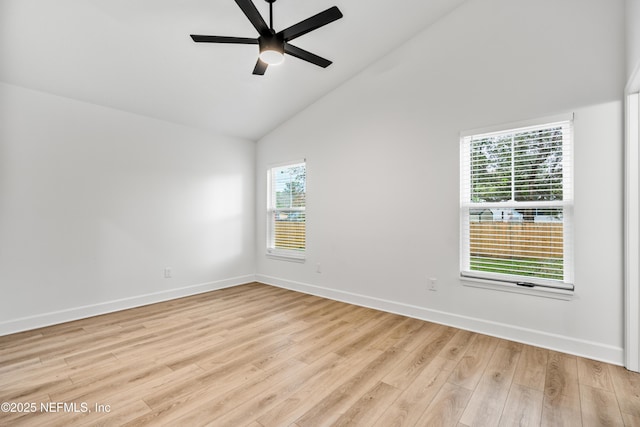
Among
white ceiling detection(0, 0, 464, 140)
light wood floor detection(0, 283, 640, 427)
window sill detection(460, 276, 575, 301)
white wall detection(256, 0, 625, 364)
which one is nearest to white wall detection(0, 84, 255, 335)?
white ceiling detection(0, 0, 464, 140)

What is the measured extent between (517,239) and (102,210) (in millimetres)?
4702

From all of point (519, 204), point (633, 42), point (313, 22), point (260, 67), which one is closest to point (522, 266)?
point (519, 204)

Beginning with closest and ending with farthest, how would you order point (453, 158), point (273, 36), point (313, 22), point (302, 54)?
point (313, 22) → point (273, 36) → point (302, 54) → point (453, 158)

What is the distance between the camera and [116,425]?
171 cm

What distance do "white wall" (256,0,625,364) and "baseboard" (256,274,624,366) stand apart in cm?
1

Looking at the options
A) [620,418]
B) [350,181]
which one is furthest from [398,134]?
[620,418]

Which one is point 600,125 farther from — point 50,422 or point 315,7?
point 50,422

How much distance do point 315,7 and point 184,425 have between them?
353 centimetres

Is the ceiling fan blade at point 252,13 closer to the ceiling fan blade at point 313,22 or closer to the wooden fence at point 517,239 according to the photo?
the ceiling fan blade at point 313,22

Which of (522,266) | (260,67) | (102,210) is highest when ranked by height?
(260,67)

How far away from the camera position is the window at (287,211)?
15.8 ft

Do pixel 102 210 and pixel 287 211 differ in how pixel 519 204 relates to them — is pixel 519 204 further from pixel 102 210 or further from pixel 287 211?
pixel 102 210

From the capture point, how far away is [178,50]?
3057 mm

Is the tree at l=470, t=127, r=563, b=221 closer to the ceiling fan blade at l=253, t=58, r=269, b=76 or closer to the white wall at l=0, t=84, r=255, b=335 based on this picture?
the ceiling fan blade at l=253, t=58, r=269, b=76
